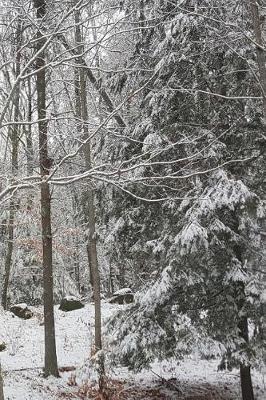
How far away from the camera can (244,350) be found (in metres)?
8.16

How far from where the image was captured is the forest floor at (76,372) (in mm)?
9516

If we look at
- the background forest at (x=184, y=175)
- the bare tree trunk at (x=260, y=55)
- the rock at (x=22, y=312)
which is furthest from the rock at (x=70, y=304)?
the bare tree trunk at (x=260, y=55)

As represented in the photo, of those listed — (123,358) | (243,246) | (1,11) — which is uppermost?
(1,11)

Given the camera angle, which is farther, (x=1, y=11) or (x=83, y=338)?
(x=83, y=338)

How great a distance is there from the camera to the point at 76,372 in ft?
32.3

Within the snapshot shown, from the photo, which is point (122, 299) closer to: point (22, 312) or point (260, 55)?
point (22, 312)

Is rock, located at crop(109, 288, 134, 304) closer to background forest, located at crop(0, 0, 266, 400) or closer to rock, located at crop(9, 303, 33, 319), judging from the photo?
rock, located at crop(9, 303, 33, 319)

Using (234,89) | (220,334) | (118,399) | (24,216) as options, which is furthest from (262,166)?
(24,216)

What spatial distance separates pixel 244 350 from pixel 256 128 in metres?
4.26

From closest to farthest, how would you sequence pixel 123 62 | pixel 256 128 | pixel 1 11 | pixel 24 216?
1. pixel 1 11
2. pixel 256 128
3. pixel 123 62
4. pixel 24 216

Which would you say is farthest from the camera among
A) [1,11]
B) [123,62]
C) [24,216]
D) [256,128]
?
[24,216]

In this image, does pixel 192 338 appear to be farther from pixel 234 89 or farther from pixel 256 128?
pixel 234 89

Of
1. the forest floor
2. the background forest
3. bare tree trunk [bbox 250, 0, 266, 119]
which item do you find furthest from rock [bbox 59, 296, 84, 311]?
bare tree trunk [bbox 250, 0, 266, 119]

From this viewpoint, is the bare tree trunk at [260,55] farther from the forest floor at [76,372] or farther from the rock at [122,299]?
the rock at [122,299]
